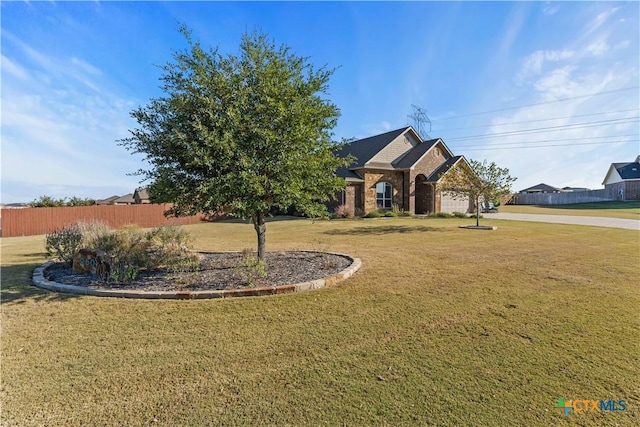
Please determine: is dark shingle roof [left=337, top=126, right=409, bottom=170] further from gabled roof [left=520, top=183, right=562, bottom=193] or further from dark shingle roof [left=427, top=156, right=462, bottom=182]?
gabled roof [left=520, top=183, right=562, bottom=193]

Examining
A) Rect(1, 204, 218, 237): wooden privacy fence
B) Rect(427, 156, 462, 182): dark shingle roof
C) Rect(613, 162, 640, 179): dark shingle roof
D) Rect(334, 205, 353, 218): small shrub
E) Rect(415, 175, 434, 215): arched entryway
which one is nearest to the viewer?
Rect(1, 204, 218, 237): wooden privacy fence

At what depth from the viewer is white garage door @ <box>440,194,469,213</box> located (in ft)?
85.0

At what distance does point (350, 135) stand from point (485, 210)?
86.7 ft

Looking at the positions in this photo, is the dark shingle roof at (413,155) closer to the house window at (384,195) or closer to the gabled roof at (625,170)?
the house window at (384,195)

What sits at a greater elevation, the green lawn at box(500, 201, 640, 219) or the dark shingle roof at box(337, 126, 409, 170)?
the dark shingle roof at box(337, 126, 409, 170)

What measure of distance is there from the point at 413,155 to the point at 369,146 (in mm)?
3948

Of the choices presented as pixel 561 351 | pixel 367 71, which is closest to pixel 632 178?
pixel 367 71

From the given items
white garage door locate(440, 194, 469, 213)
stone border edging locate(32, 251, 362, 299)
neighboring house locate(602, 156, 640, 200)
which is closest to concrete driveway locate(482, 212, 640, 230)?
white garage door locate(440, 194, 469, 213)

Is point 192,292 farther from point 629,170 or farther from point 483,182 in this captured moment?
point 629,170

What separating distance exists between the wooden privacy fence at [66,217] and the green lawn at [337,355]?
1345cm

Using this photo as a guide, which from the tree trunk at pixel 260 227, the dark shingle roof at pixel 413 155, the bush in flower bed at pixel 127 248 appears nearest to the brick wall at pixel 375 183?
the dark shingle roof at pixel 413 155

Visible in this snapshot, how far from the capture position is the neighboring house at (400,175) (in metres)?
24.1

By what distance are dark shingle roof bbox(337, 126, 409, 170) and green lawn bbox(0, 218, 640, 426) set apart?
19676mm

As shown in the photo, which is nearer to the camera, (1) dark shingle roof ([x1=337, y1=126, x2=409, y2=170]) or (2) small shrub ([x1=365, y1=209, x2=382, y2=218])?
(2) small shrub ([x1=365, y1=209, x2=382, y2=218])
